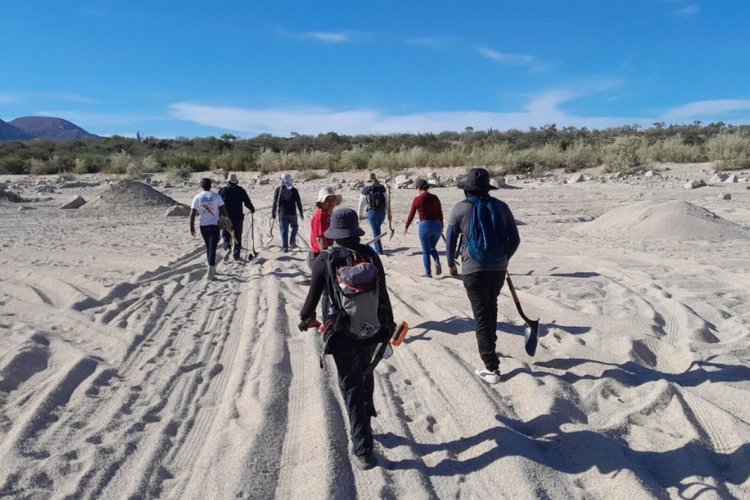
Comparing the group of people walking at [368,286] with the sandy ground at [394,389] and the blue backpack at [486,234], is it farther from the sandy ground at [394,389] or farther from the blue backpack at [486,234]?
the sandy ground at [394,389]

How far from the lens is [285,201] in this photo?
11883 mm

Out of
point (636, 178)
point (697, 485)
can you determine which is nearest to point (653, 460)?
point (697, 485)

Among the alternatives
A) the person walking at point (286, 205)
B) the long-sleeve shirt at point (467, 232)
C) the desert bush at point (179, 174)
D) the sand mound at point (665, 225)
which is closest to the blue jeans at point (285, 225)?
the person walking at point (286, 205)

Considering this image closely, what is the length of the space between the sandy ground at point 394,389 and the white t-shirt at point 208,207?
992 millimetres

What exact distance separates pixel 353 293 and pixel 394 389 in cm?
167

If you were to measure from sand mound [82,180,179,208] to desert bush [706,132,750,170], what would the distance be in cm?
2331

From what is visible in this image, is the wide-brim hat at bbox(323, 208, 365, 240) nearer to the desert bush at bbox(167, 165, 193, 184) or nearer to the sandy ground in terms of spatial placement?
the sandy ground

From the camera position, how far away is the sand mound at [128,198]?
2225 centimetres

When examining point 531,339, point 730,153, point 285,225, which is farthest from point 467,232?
point 730,153

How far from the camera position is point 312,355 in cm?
590

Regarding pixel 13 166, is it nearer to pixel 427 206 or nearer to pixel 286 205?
pixel 286 205

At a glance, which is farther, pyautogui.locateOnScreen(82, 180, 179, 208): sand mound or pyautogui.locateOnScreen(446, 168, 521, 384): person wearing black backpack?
pyautogui.locateOnScreen(82, 180, 179, 208): sand mound

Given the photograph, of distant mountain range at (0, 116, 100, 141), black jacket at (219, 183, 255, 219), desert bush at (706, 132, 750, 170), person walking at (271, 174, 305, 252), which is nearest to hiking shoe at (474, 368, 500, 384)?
black jacket at (219, 183, 255, 219)

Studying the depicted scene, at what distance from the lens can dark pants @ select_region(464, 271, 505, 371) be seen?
499 cm
